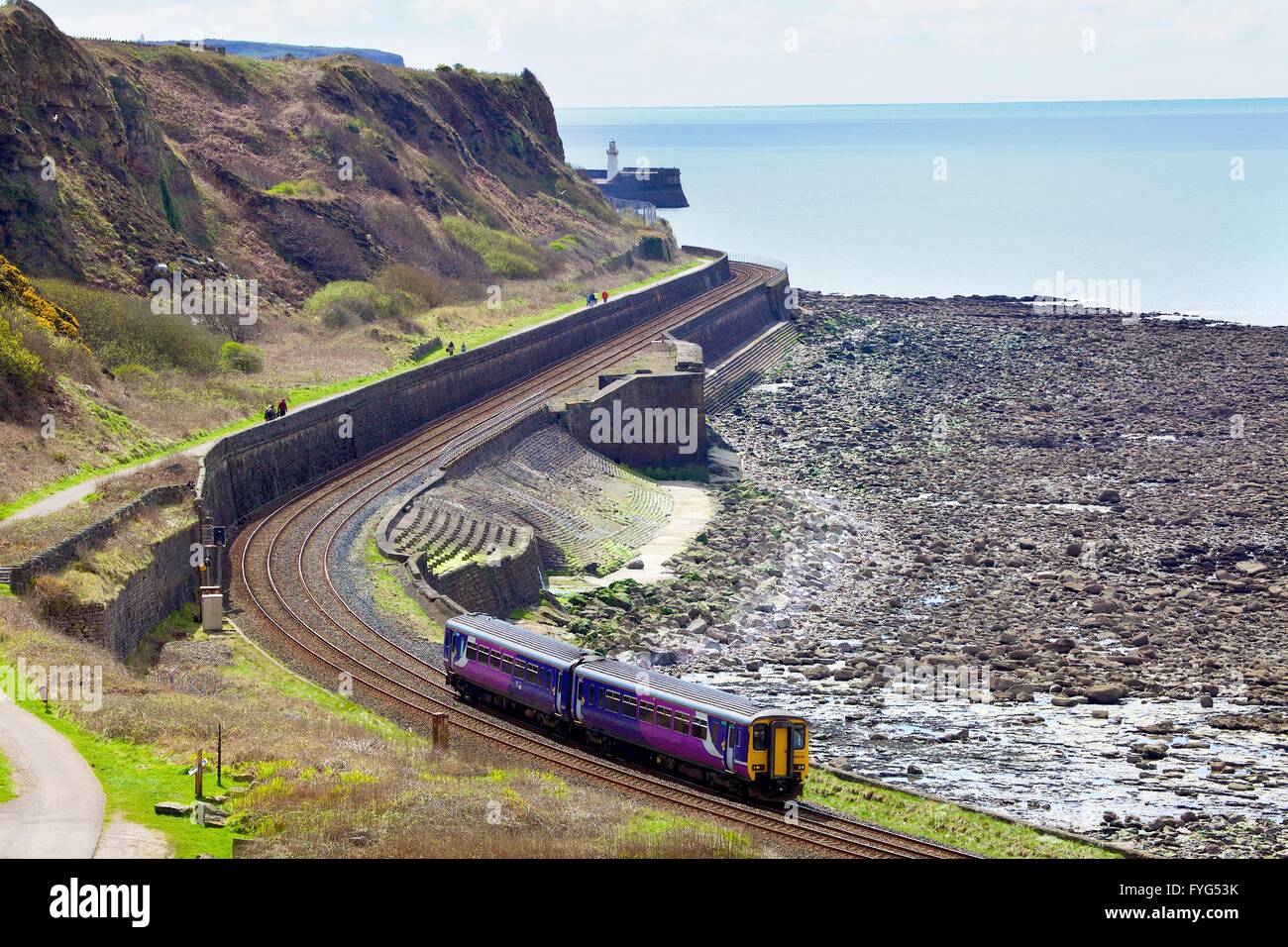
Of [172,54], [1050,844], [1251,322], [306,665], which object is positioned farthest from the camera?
[1251,322]

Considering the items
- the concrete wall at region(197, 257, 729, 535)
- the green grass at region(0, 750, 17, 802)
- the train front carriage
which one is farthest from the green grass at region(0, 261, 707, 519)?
the train front carriage

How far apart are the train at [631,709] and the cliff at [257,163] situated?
115ft

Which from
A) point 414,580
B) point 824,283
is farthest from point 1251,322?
point 414,580

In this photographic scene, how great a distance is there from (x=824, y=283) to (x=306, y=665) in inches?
4508

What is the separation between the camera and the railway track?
26500mm

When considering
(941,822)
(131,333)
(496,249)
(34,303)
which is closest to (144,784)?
(941,822)

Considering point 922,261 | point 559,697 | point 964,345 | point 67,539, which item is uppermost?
point 922,261

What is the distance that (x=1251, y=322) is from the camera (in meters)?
112

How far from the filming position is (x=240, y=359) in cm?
5856

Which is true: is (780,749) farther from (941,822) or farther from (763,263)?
(763,263)

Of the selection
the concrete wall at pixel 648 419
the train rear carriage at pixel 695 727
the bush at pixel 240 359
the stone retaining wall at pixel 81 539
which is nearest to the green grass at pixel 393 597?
the stone retaining wall at pixel 81 539

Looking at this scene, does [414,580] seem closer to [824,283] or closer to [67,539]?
[67,539]

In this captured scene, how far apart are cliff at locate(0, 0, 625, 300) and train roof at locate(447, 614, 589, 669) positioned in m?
33.7

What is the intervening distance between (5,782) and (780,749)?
13.2 m
